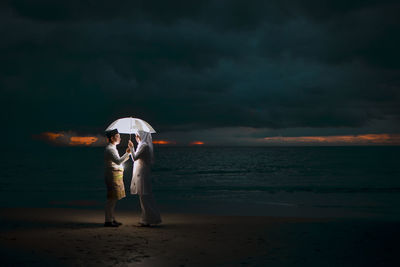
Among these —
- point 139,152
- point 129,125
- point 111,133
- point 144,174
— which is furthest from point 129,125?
point 144,174

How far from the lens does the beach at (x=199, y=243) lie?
6.71m

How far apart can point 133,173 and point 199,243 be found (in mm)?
2743

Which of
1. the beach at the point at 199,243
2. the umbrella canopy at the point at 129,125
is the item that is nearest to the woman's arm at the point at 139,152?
the umbrella canopy at the point at 129,125

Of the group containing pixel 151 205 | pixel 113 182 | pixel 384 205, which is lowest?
pixel 384 205

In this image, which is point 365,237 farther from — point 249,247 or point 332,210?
point 332,210

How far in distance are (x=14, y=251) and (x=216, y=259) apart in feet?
13.4

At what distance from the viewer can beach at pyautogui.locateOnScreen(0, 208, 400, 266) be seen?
22.0 ft

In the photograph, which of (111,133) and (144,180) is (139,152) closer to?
(144,180)

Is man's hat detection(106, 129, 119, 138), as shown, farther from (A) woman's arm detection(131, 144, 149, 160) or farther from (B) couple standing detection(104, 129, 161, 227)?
(A) woman's arm detection(131, 144, 149, 160)

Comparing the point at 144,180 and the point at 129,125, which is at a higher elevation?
the point at 129,125

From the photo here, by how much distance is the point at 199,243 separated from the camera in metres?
8.16

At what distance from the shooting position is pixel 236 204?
18641mm

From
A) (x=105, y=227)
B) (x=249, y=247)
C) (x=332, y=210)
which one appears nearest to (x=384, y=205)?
(x=332, y=210)

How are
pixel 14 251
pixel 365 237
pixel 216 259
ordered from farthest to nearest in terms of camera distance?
pixel 365 237, pixel 14 251, pixel 216 259
